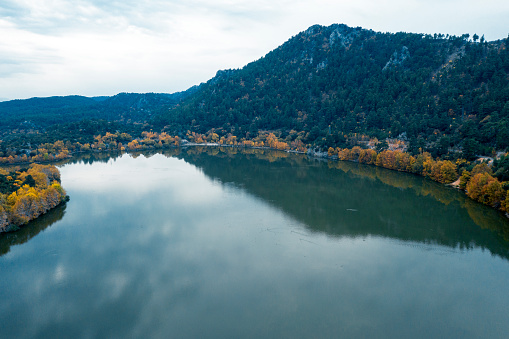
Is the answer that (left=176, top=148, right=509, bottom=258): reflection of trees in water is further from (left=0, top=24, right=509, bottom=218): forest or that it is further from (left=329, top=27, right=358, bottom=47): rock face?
(left=329, top=27, right=358, bottom=47): rock face

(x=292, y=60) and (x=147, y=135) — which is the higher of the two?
(x=292, y=60)

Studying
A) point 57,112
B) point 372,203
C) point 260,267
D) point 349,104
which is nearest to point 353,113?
point 349,104

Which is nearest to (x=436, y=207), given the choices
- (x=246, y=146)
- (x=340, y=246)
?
(x=340, y=246)

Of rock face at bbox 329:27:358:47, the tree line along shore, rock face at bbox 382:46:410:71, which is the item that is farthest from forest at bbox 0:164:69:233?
rock face at bbox 329:27:358:47

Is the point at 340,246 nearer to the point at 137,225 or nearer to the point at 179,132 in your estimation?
the point at 137,225

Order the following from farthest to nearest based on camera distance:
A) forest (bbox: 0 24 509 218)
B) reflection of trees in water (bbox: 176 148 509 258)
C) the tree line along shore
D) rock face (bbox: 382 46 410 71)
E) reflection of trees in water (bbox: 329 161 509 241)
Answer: rock face (bbox: 382 46 410 71), forest (bbox: 0 24 509 218), the tree line along shore, reflection of trees in water (bbox: 329 161 509 241), reflection of trees in water (bbox: 176 148 509 258)

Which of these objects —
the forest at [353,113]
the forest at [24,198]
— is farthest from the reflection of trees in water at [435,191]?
the forest at [24,198]
